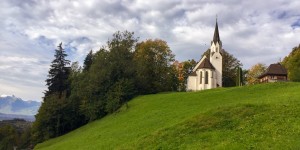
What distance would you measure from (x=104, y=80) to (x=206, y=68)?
29.0 metres

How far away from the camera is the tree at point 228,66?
92225mm

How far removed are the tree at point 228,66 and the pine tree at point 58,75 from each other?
120 feet

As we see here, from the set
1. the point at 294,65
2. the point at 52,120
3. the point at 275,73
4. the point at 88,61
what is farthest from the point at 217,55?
the point at 52,120

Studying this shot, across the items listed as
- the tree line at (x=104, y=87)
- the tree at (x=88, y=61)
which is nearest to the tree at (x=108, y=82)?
the tree line at (x=104, y=87)

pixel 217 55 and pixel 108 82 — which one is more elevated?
pixel 217 55

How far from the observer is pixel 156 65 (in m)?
80.6

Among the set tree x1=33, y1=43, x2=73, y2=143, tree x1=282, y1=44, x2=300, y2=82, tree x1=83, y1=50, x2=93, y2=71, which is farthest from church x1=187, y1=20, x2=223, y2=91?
tree x1=33, y1=43, x2=73, y2=143

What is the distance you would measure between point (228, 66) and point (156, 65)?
24.0m

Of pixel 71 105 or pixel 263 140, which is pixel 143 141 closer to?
pixel 263 140

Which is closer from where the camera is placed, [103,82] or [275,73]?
[103,82]

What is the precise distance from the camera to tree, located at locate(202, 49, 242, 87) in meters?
92.2

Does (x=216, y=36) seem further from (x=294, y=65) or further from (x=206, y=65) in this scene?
(x=294, y=65)

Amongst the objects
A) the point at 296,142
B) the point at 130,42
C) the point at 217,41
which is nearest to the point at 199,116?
the point at 296,142

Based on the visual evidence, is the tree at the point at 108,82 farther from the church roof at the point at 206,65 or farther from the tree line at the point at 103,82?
the church roof at the point at 206,65
